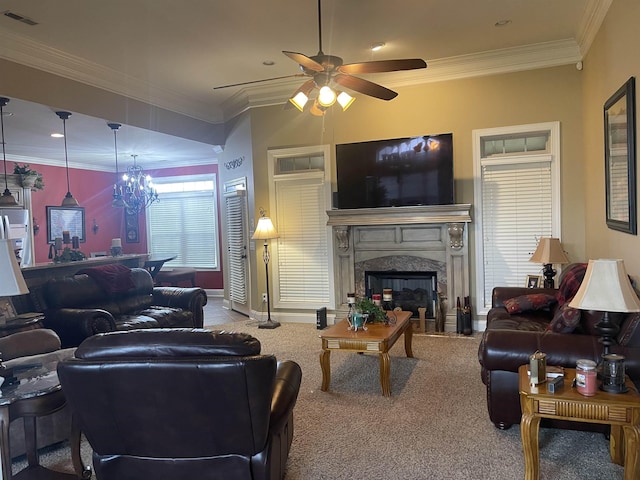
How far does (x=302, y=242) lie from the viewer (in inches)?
248

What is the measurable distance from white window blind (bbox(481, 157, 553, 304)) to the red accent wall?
220 inches

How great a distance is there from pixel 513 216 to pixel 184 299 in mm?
3987

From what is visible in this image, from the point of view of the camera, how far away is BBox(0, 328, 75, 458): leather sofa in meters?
2.76

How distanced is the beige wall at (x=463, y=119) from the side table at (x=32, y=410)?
4174 millimetres

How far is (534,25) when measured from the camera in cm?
451

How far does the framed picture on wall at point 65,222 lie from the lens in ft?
28.1

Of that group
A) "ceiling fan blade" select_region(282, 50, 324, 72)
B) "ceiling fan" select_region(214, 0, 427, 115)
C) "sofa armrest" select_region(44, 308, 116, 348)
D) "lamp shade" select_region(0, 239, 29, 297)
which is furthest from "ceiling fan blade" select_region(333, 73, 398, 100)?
"sofa armrest" select_region(44, 308, 116, 348)

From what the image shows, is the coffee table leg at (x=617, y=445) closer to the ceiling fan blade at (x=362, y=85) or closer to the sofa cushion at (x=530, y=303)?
the sofa cushion at (x=530, y=303)

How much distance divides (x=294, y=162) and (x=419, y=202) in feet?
6.12

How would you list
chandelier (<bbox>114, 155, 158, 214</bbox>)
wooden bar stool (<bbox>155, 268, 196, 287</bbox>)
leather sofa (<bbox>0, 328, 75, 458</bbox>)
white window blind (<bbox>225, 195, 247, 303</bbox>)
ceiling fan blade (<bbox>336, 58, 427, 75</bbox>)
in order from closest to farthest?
leather sofa (<bbox>0, 328, 75, 458</bbox>)
ceiling fan blade (<bbox>336, 58, 427, 75</bbox>)
white window blind (<bbox>225, 195, 247, 303</bbox>)
chandelier (<bbox>114, 155, 158, 214</bbox>)
wooden bar stool (<bbox>155, 268, 196, 287</bbox>)

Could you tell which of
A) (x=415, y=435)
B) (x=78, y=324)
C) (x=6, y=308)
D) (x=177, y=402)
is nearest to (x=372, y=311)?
(x=415, y=435)

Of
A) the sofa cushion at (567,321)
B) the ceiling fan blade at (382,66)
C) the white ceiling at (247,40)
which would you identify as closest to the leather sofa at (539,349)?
the sofa cushion at (567,321)

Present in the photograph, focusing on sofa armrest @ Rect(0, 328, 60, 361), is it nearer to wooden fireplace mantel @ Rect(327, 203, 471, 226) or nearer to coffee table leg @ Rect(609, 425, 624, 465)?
wooden fireplace mantel @ Rect(327, 203, 471, 226)

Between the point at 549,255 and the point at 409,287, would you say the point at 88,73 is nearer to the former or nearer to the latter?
the point at 409,287
